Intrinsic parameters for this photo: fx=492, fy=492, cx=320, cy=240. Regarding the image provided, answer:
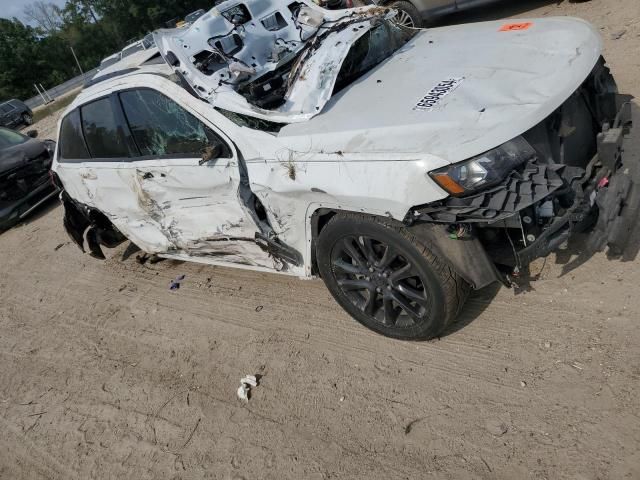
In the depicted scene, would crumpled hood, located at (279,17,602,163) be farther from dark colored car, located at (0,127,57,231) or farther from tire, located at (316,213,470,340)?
dark colored car, located at (0,127,57,231)

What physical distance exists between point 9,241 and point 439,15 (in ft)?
25.2

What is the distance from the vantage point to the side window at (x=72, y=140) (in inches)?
174

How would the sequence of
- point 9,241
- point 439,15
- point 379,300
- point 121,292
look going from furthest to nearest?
point 439,15, point 9,241, point 121,292, point 379,300

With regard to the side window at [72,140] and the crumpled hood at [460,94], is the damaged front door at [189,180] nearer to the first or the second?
the crumpled hood at [460,94]

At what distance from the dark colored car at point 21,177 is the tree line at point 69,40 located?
3863 cm

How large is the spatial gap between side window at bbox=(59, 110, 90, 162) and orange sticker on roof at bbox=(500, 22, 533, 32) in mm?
3587

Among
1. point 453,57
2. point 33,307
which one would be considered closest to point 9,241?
point 33,307

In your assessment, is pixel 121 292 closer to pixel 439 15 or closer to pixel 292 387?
pixel 292 387

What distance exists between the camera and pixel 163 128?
3.59 meters

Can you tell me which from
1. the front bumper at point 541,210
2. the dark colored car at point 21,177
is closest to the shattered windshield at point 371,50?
the front bumper at point 541,210

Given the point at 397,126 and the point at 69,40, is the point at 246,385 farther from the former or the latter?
the point at 69,40

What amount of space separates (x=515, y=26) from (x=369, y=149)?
1.77m

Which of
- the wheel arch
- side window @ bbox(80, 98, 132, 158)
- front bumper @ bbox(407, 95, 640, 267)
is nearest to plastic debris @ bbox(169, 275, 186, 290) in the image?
side window @ bbox(80, 98, 132, 158)

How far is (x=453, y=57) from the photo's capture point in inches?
127
